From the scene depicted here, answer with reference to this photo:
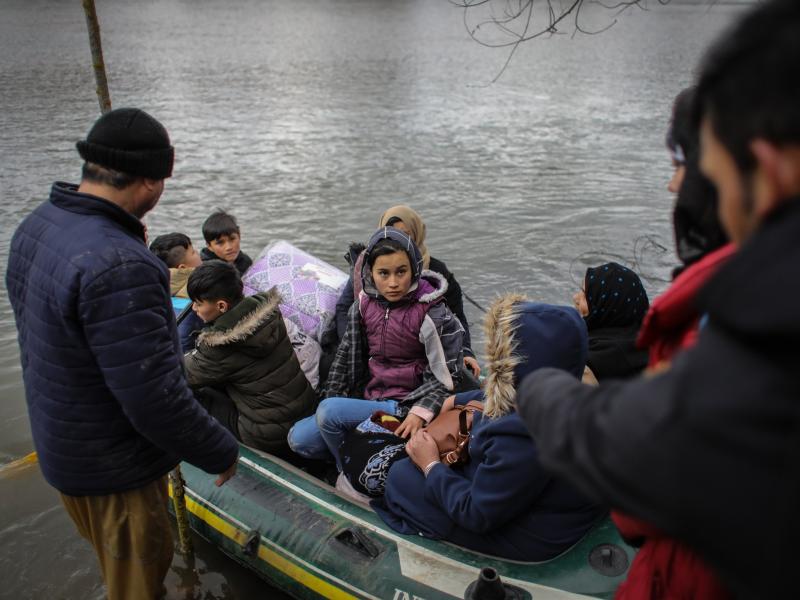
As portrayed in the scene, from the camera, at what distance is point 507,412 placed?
92.5 inches

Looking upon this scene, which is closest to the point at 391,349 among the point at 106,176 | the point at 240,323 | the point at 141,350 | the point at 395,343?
the point at 395,343

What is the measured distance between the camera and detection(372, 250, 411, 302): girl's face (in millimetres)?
3592

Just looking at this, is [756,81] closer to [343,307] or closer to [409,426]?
[409,426]

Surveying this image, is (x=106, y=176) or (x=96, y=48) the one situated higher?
(x=96, y=48)

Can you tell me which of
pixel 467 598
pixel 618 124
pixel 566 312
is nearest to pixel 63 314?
pixel 566 312

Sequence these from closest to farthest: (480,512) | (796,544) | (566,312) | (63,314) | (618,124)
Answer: (796,544), (63,314), (566,312), (480,512), (618,124)

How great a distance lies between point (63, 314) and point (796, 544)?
2072 millimetres

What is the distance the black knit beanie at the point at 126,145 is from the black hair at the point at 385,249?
154cm

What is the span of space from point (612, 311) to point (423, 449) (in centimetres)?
136

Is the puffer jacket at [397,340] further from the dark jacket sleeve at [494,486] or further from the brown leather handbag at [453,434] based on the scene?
the dark jacket sleeve at [494,486]

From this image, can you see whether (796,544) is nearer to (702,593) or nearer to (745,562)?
(745,562)

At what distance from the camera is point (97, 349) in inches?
82.7

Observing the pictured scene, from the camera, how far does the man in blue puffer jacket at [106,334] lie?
6.82 feet

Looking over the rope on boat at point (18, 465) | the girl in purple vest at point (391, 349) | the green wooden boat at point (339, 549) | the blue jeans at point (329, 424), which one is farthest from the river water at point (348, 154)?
the girl in purple vest at point (391, 349)
